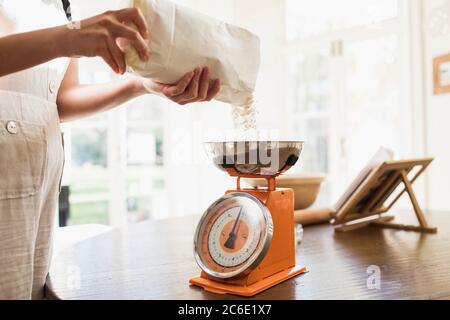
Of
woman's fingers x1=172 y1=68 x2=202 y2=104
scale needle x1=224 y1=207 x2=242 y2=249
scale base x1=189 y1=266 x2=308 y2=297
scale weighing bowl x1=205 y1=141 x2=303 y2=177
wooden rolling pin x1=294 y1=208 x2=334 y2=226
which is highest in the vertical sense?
woman's fingers x1=172 y1=68 x2=202 y2=104

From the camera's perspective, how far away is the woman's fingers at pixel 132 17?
69 cm

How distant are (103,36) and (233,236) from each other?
0.42 meters

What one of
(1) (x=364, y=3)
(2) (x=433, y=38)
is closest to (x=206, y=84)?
(2) (x=433, y=38)

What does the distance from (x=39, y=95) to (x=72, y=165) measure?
354 cm

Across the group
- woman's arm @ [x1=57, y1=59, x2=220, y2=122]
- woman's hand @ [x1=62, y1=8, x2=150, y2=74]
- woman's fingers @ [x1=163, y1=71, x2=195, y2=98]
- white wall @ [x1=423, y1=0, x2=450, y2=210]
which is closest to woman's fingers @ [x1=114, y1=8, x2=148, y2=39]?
woman's hand @ [x1=62, y1=8, x2=150, y2=74]

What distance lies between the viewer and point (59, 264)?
3.26ft

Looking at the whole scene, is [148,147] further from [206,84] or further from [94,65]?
[206,84]

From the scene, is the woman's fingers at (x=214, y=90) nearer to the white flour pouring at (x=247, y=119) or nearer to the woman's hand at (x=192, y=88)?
the woman's hand at (x=192, y=88)

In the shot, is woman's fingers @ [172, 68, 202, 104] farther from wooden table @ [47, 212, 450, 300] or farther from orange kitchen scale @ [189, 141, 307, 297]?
wooden table @ [47, 212, 450, 300]

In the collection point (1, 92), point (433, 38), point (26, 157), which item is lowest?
point (26, 157)

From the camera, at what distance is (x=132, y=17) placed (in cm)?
70

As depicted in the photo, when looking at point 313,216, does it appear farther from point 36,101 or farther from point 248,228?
point 36,101

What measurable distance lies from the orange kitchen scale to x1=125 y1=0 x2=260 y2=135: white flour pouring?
7.1 inches

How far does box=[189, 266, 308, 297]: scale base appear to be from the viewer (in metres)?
0.77
